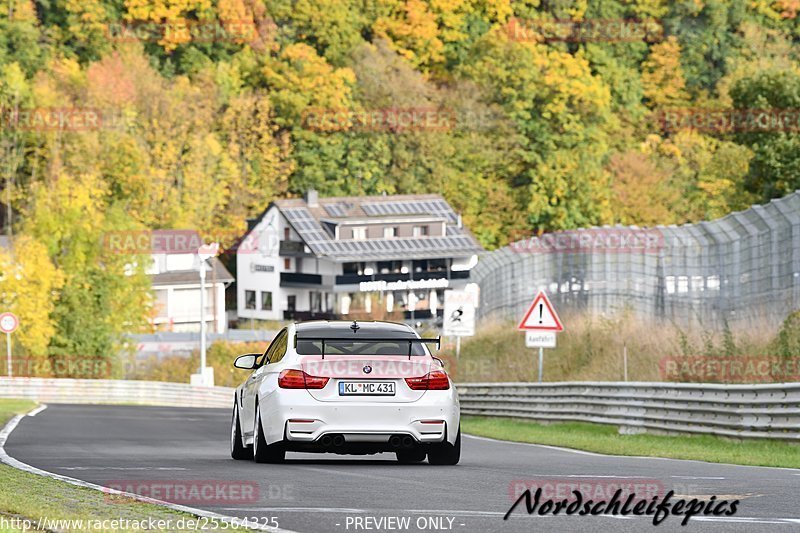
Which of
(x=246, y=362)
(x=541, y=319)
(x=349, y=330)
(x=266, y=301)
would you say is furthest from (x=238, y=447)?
(x=266, y=301)

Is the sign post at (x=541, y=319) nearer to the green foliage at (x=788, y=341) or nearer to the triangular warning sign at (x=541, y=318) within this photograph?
the triangular warning sign at (x=541, y=318)

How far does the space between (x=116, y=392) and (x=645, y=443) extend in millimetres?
39611

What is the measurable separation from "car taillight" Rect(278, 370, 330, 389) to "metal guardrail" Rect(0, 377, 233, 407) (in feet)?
142

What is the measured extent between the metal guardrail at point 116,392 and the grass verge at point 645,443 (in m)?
28.4

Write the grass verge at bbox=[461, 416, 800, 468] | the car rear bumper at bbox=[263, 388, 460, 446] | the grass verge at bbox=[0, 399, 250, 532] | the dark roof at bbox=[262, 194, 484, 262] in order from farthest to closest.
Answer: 1. the dark roof at bbox=[262, 194, 484, 262]
2. the grass verge at bbox=[461, 416, 800, 468]
3. the car rear bumper at bbox=[263, 388, 460, 446]
4. the grass verge at bbox=[0, 399, 250, 532]

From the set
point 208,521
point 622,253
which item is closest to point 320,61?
point 622,253

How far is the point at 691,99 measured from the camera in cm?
15562

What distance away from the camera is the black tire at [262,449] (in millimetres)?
16969

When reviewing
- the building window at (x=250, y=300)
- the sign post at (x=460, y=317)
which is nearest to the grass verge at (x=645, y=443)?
the sign post at (x=460, y=317)

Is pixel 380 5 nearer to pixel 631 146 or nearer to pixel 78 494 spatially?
pixel 631 146

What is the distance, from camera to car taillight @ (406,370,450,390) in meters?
16.7

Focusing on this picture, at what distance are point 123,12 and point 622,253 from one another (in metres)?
115

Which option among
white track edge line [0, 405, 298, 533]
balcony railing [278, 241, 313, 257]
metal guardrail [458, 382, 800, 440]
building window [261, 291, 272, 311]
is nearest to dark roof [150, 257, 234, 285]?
building window [261, 291, 272, 311]

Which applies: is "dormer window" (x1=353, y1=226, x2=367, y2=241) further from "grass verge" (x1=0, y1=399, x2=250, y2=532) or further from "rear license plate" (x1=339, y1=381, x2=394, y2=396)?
"grass verge" (x1=0, y1=399, x2=250, y2=532)
